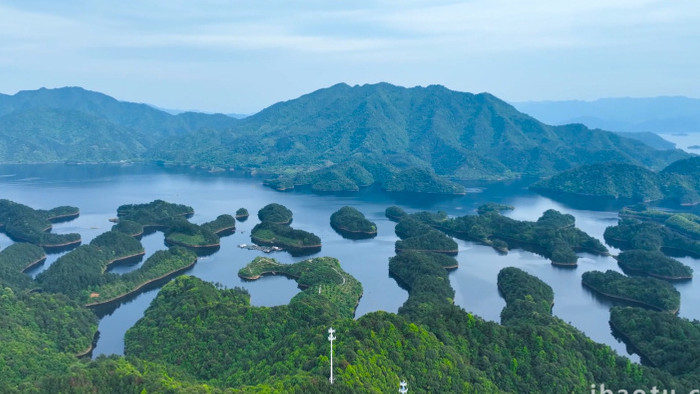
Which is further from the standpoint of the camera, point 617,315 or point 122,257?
point 122,257

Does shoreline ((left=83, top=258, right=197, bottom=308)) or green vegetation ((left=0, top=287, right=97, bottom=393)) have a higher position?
green vegetation ((left=0, top=287, right=97, bottom=393))

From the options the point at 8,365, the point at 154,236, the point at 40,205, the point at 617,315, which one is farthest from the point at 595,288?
the point at 40,205

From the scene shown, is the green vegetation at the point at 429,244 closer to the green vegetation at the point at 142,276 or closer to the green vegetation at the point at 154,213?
the green vegetation at the point at 142,276

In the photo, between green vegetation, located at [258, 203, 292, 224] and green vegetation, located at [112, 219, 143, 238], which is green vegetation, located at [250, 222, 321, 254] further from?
green vegetation, located at [112, 219, 143, 238]

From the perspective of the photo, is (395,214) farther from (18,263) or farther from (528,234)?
(18,263)

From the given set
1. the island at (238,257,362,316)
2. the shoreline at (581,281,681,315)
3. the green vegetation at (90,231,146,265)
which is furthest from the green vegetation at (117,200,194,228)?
the shoreline at (581,281,681,315)

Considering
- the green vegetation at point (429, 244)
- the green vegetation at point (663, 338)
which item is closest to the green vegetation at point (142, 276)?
the green vegetation at point (429, 244)

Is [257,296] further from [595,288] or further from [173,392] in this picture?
[595,288]
